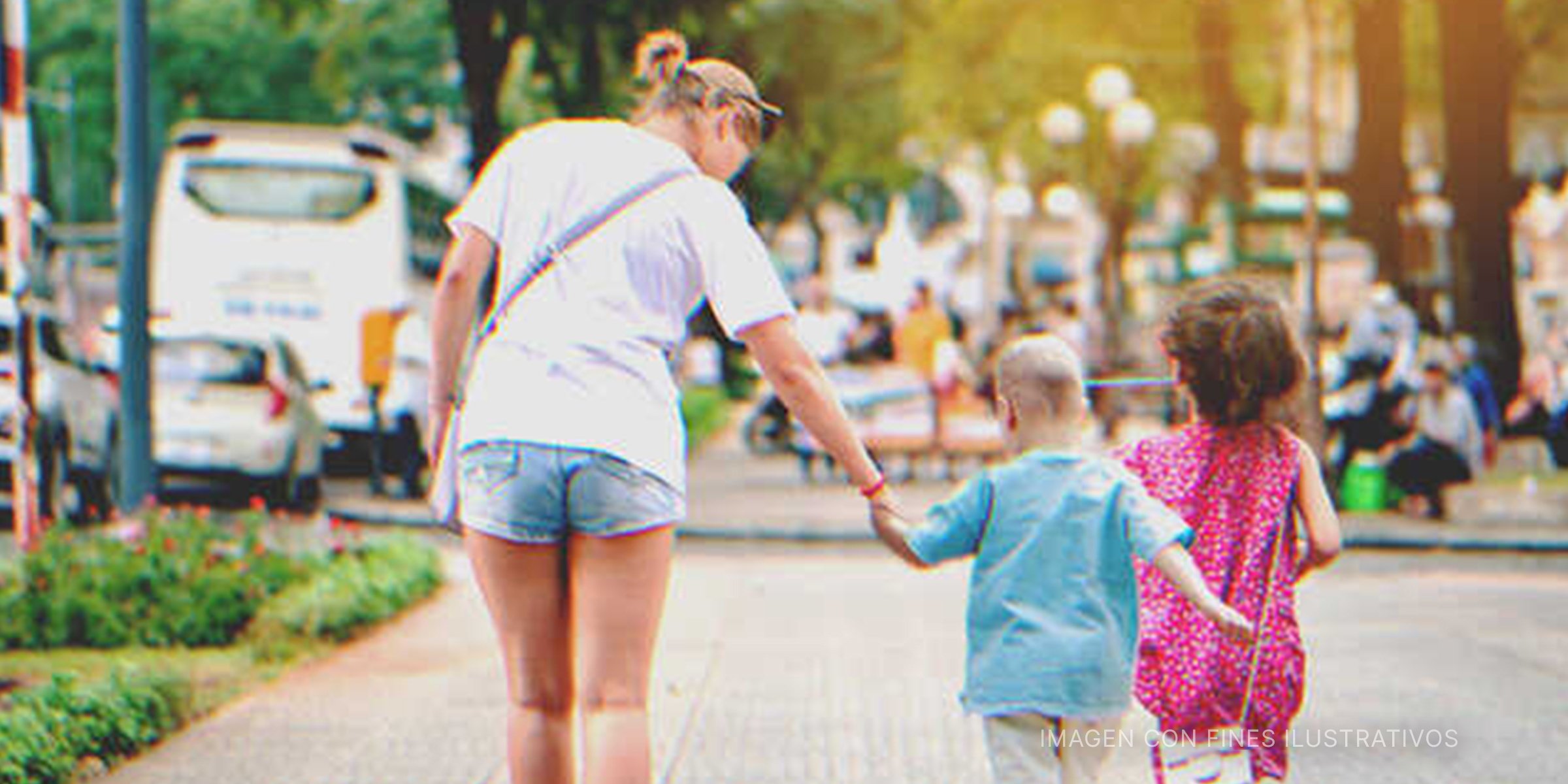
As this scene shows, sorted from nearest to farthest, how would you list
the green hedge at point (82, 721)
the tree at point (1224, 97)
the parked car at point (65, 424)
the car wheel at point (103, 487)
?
1. the green hedge at point (82, 721)
2. the parked car at point (65, 424)
3. the car wheel at point (103, 487)
4. the tree at point (1224, 97)

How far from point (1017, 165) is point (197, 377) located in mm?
31519

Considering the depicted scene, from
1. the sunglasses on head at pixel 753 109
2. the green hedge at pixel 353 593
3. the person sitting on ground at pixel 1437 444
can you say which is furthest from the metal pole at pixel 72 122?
the sunglasses on head at pixel 753 109

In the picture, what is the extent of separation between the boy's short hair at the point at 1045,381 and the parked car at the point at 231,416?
50.2 ft

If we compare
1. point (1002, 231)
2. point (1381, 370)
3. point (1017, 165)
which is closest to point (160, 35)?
point (1017, 165)

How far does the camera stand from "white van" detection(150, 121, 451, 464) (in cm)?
2548

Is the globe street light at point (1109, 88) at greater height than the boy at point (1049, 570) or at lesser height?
greater

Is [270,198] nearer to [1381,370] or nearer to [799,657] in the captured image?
[1381,370]

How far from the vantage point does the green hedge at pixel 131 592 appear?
9688mm

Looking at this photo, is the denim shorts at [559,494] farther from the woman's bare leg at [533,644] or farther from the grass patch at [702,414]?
the grass patch at [702,414]

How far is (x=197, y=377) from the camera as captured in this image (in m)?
19.7

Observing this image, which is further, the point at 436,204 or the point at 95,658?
the point at 436,204

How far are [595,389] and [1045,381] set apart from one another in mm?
843

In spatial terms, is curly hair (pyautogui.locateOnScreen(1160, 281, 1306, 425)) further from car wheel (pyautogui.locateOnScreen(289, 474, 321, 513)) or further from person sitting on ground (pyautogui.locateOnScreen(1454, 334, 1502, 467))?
car wheel (pyautogui.locateOnScreen(289, 474, 321, 513))

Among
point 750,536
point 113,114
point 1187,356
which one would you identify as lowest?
point 750,536
